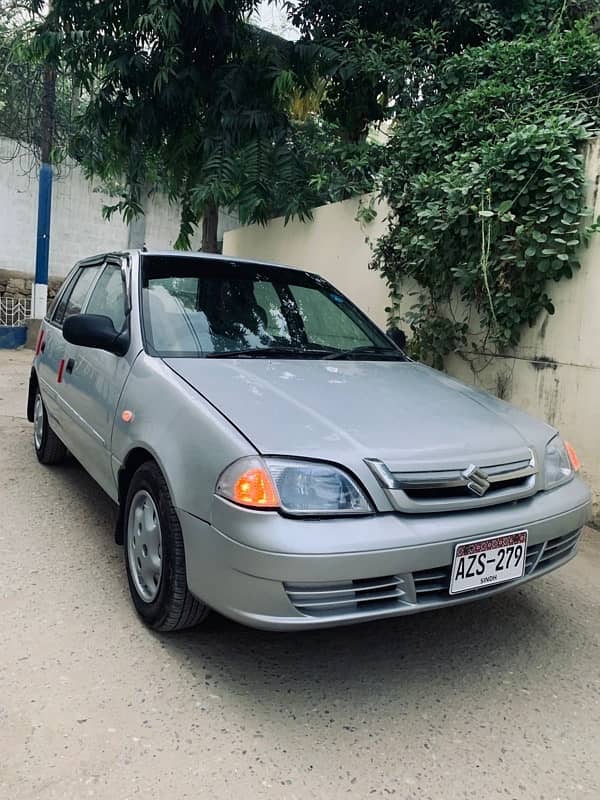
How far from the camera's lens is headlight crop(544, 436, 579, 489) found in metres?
2.49

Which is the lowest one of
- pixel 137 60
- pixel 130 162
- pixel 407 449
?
pixel 407 449

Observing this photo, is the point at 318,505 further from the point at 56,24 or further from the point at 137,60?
the point at 56,24

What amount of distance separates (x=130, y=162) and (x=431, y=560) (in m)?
7.14

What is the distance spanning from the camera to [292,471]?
6.52ft

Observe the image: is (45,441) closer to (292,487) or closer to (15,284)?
(292,487)

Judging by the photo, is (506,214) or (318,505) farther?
(506,214)

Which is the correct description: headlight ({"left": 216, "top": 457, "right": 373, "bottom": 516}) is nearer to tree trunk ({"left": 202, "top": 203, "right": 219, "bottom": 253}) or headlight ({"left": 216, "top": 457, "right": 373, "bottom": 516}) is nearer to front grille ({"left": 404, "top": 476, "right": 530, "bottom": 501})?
front grille ({"left": 404, "top": 476, "right": 530, "bottom": 501})

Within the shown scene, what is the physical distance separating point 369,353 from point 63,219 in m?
12.4

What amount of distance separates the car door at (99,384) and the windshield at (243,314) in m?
0.20

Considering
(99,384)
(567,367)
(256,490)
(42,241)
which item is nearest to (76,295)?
(99,384)

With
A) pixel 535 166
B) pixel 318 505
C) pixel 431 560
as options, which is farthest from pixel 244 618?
pixel 535 166

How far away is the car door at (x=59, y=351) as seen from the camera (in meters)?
3.73

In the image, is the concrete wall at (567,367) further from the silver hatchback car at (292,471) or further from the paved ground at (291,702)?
the silver hatchback car at (292,471)

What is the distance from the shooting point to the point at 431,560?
Answer: 201 centimetres
